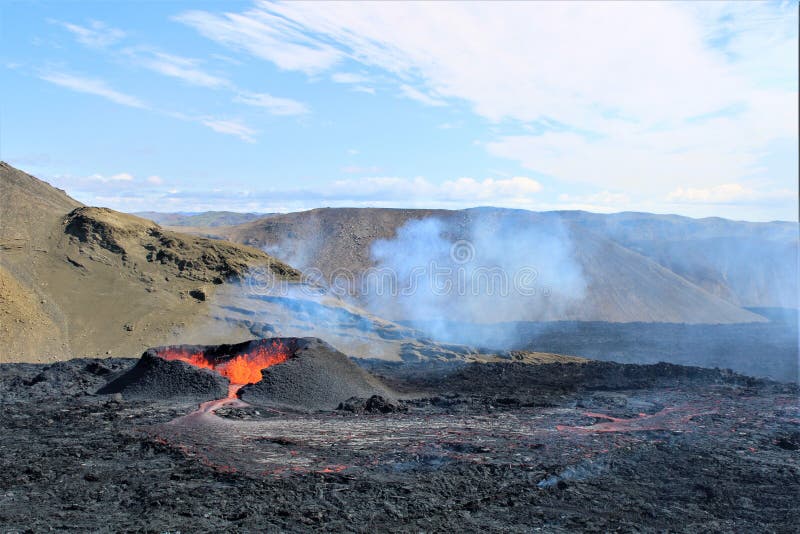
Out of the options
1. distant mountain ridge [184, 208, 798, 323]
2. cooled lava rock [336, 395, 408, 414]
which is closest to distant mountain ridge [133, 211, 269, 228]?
distant mountain ridge [184, 208, 798, 323]

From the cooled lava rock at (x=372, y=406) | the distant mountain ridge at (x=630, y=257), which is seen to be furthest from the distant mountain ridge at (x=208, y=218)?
the cooled lava rock at (x=372, y=406)

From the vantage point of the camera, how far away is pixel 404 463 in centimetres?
1361

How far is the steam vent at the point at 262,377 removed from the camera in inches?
810

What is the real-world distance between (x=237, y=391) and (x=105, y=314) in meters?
12.4

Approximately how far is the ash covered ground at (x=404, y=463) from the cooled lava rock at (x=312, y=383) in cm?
102

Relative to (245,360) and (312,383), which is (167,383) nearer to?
(245,360)

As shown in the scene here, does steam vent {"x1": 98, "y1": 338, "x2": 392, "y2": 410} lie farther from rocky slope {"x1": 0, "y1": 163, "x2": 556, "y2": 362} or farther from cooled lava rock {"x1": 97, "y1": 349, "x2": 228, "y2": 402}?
rocky slope {"x1": 0, "y1": 163, "x2": 556, "y2": 362}

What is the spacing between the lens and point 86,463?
536 inches

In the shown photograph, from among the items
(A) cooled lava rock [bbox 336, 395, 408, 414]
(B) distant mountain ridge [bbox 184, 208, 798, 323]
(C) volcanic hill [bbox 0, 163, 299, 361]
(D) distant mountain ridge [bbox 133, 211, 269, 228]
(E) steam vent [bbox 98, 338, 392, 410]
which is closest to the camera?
(A) cooled lava rock [bbox 336, 395, 408, 414]

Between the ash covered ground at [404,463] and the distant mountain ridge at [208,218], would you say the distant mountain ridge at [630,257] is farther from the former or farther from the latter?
the distant mountain ridge at [208,218]

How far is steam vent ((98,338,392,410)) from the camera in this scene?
20.6 m

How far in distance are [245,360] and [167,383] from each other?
347 centimetres

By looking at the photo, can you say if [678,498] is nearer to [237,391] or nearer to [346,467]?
[346,467]

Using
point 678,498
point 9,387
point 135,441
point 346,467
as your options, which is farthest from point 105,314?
point 678,498
